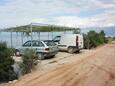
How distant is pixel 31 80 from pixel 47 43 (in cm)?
1099

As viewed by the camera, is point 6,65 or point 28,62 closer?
point 6,65

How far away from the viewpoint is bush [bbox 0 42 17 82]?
1682 centimetres

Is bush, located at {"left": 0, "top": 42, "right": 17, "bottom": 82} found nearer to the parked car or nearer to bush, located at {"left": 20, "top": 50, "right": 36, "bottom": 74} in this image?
bush, located at {"left": 20, "top": 50, "right": 36, "bottom": 74}

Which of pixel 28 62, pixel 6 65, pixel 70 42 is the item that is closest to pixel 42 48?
pixel 28 62

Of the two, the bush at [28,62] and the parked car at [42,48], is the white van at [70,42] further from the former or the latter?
the bush at [28,62]

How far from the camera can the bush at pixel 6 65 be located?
16.8m

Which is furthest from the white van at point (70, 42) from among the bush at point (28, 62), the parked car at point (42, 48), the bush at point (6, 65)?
the bush at point (6, 65)

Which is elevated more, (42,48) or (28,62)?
(42,48)

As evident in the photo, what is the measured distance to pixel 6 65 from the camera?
17297mm

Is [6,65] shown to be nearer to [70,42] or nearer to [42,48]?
[42,48]

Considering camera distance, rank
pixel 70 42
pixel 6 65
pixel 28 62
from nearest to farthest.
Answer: pixel 6 65 < pixel 28 62 < pixel 70 42

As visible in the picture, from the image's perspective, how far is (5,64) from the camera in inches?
679

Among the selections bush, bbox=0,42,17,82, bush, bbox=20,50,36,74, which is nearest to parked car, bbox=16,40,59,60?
bush, bbox=20,50,36,74

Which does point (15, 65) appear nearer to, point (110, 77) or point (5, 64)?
point (5, 64)
